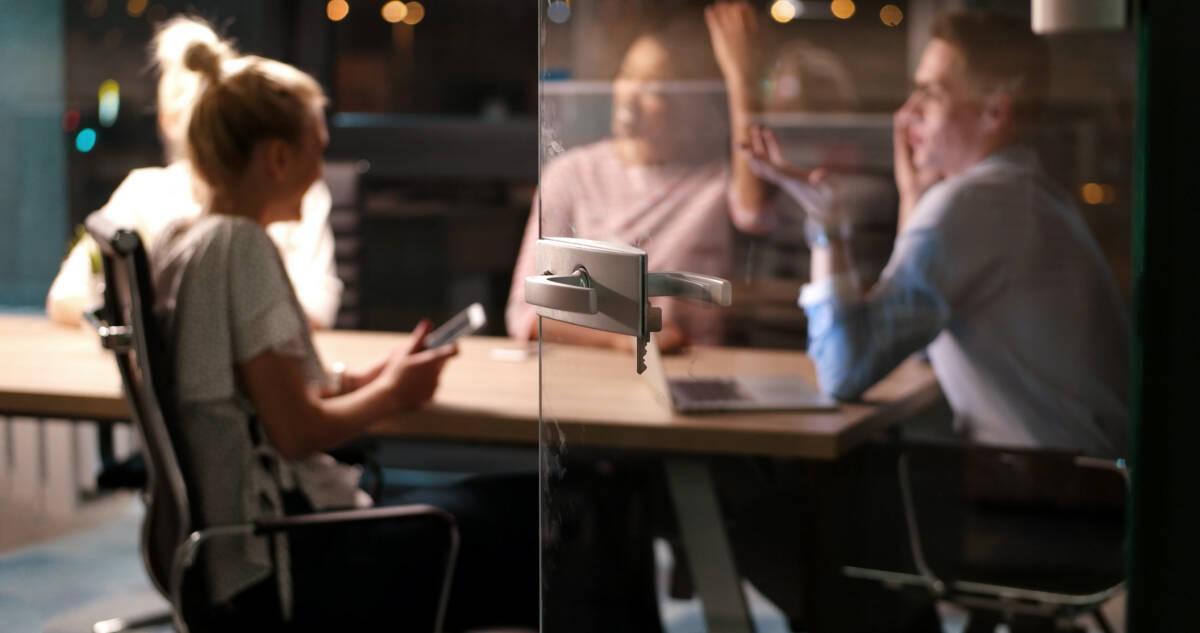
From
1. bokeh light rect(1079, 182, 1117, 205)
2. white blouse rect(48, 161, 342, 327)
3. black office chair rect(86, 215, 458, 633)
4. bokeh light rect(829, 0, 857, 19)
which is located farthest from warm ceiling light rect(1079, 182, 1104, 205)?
white blouse rect(48, 161, 342, 327)

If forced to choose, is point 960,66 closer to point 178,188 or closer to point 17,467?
point 178,188

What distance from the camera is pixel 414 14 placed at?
198 inches

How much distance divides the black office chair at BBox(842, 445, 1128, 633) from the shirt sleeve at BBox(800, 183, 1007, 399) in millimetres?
80

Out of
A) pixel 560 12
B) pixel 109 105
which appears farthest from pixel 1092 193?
pixel 109 105

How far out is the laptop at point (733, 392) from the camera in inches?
39.6

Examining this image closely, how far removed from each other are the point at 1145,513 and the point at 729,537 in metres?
0.37

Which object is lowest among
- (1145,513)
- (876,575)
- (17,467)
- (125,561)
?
(125,561)

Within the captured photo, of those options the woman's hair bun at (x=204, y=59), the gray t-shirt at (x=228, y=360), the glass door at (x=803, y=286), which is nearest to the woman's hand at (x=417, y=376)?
the gray t-shirt at (x=228, y=360)

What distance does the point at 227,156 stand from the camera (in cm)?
199

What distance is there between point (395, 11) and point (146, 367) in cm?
359


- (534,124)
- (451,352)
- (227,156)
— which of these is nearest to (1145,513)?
(451,352)

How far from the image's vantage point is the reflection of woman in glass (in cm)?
99

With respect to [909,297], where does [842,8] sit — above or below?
above

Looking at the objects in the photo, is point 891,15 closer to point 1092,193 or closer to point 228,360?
point 1092,193
